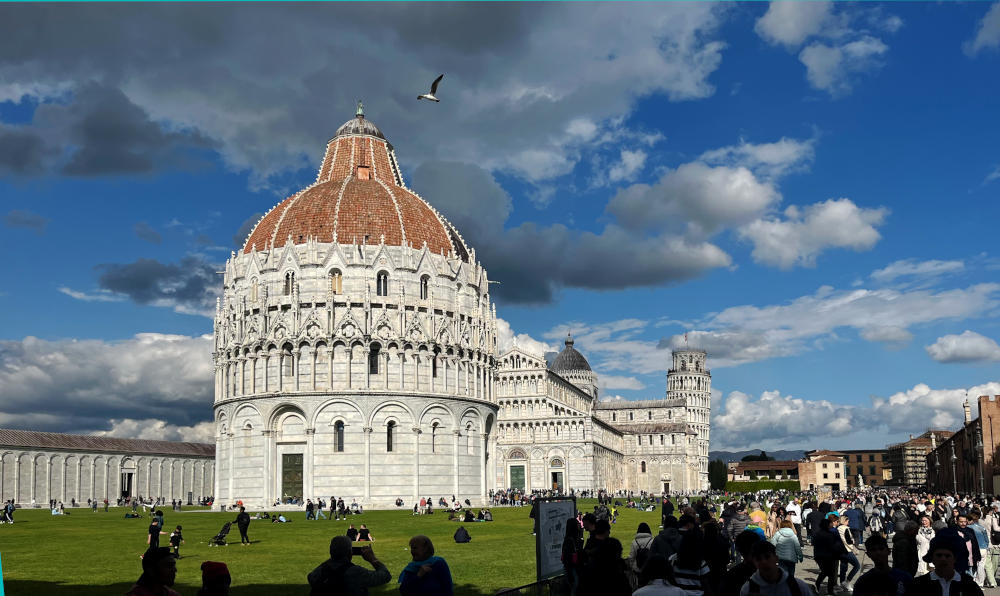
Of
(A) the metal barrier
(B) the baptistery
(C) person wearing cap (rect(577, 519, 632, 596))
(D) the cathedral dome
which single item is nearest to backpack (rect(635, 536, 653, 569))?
(A) the metal barrier

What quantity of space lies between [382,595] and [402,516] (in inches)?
1324

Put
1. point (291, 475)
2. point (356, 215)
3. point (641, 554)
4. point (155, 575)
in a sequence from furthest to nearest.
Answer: point (356, 215)
point (291, 475)
point (641, 554)
point (155, 575)

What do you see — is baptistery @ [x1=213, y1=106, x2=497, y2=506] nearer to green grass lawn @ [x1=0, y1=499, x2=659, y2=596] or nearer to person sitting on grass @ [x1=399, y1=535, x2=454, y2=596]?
green grass lawn @ [x1=0, y1=499, x2=659, y2=596]

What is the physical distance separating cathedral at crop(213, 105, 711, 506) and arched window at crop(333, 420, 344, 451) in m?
0.10

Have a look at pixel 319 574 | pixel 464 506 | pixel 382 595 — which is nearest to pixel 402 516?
pixel 464 506

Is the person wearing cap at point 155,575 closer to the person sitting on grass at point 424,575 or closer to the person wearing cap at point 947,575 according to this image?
the person sitting on grass at point 424,575

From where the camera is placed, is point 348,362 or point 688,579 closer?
point 688,579

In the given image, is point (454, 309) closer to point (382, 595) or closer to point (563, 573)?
point (382, 595)

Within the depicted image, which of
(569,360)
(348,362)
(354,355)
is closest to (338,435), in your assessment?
(348,362)

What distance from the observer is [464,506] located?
217 ft

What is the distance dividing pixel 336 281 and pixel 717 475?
120 metres

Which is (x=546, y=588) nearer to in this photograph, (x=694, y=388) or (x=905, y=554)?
(x=905, y=554)

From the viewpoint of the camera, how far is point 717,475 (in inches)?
6722

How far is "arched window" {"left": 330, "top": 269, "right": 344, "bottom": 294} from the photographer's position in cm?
6575
